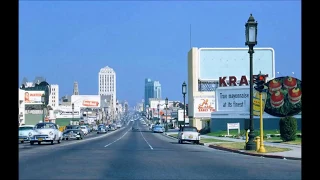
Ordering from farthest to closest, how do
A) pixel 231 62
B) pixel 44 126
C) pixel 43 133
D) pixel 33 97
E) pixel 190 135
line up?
pixel 33 97 → pixel 231 62 → pixel 190 135 → pixel 44 126 → pixel 43 133

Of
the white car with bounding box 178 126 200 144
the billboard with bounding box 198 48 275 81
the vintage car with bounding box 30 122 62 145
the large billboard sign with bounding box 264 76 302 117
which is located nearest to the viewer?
the vintage car with bounding box 30 122 62 145

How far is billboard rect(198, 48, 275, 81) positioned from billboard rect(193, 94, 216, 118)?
4999mm

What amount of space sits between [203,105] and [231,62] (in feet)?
36.2

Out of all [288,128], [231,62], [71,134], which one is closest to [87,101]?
[231,62]

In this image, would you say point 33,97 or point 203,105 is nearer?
point 203,105

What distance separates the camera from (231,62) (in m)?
108

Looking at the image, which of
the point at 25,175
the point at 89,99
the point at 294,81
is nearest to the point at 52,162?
the point at 25,175

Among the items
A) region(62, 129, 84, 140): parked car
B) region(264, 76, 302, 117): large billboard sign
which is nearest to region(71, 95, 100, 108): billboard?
region(62, 129, 84, 140): parked car

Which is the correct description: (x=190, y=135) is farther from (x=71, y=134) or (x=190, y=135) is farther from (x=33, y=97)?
(x=33, y=97)

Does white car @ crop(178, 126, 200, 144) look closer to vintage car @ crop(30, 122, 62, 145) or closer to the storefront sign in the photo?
vintage car @ crop(30, 122, 62, 145)

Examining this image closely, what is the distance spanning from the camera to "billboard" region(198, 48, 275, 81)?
106 meters
